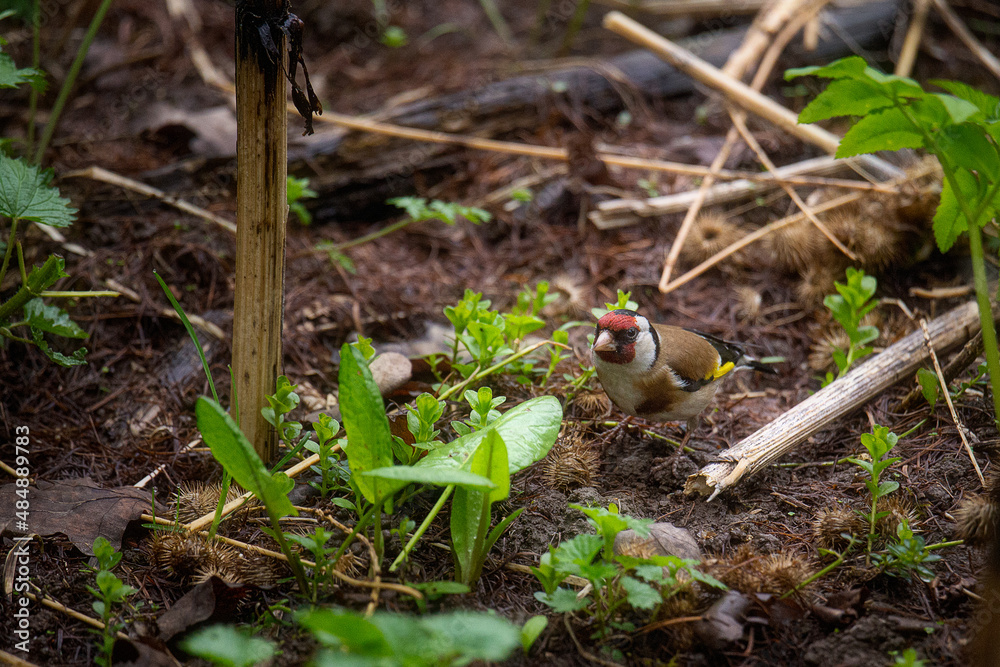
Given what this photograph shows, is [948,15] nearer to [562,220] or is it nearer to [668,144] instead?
[668,144]

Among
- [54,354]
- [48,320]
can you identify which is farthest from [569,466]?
[48,320]

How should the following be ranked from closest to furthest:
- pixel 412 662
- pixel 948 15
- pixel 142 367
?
pixel 412 662, pixel 142 367, pixel 948 15

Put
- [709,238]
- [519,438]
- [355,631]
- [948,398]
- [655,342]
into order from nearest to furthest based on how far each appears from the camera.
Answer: [355,631] → [519,438] → [948,398] → [655,342] → [709,238]

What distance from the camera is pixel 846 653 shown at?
7.29 feet

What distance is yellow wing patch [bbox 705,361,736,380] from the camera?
345 cm

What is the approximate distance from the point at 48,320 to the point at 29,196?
0.49 meters

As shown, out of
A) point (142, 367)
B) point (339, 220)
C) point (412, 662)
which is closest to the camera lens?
point (412, 662)

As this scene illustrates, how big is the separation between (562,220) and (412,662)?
12.7ft

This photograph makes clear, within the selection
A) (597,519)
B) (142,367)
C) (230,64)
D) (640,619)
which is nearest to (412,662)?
(597,519)

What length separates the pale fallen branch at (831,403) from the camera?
293 cm

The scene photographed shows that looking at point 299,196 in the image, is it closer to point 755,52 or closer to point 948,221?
point 948,221

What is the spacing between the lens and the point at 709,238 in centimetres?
468

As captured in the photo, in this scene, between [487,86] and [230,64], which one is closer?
[487,86]

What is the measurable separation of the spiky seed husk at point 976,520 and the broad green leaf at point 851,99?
4.74 feet
